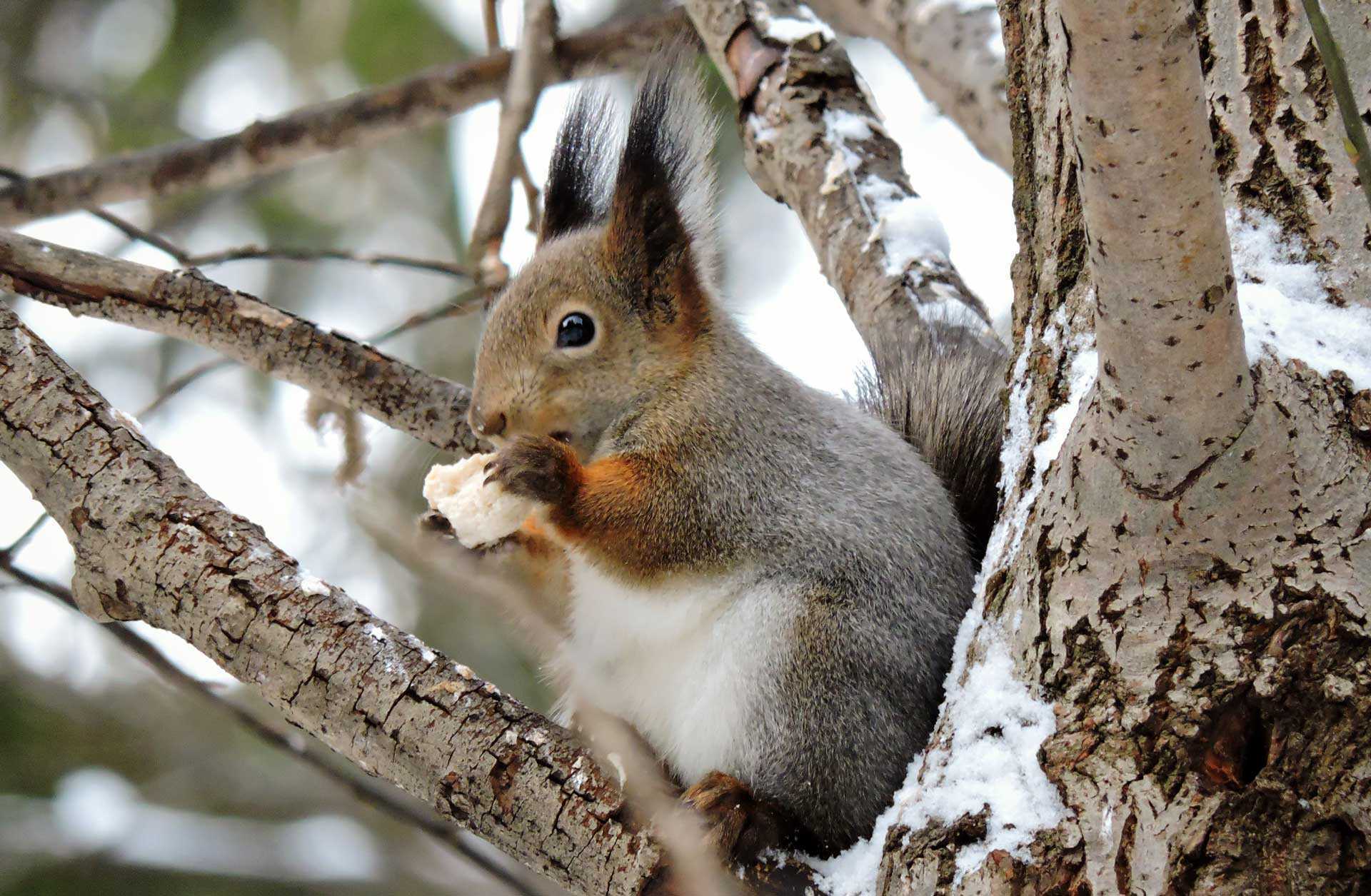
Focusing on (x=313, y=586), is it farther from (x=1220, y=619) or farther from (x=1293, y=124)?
(x=1293, y=124)

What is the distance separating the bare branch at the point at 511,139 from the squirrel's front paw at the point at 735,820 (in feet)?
3.82

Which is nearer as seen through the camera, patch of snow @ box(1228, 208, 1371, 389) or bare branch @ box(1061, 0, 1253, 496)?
bare branch @ box(1061, 0, 1253, 496)

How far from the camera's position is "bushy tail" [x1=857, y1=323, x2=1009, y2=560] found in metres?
1.78

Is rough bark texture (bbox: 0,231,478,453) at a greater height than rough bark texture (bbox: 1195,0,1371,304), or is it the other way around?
rough bark texture (bbox: 1195,0,1371,304)

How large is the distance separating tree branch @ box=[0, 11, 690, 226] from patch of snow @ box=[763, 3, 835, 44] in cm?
28

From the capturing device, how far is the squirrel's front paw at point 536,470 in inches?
61.4

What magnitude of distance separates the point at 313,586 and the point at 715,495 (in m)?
0.55

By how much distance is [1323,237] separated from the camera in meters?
1.19

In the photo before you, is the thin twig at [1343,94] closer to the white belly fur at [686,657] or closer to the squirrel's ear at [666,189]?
the white belly fur at [686,657]

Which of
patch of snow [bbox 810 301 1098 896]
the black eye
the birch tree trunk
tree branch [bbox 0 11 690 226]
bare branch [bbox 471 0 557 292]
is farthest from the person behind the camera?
tree branch [bbox 0 11 690 226]

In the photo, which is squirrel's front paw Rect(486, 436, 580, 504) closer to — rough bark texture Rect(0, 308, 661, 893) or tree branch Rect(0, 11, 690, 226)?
rough bark texture Rect(0, 308, 661, 893)

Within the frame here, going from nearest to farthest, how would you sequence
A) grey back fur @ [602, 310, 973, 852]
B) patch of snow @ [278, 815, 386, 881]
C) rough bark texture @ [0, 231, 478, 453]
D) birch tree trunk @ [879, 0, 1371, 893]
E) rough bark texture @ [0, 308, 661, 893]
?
birch tree trunk @ [879, 0, 1371, 893] < rough bark texture @ [0, 308, 661, 893] < grey back fur @ [602, 310, 973, 852] < rough bark texture @ [0, 231, 478, 453] < patch of snow @ [278, 815, 386, 881]

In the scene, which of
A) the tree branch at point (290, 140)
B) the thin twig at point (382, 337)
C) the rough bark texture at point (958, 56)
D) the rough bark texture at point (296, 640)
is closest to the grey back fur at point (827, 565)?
the rough bark texture at point (296, 640)

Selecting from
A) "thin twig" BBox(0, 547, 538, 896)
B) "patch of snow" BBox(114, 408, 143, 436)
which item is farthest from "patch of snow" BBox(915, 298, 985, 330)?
"patch of snow" BBox(114, 408, 143, 436)
